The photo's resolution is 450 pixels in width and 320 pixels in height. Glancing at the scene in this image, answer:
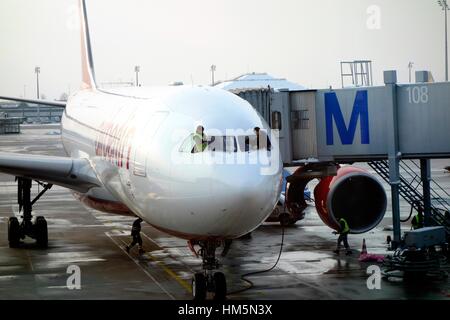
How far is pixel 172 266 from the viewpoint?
21859 mm

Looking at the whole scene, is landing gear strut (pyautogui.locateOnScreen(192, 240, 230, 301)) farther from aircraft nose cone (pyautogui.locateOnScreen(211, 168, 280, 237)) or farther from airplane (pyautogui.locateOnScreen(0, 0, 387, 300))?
aircraft nose cone (pyautogui.locateOnScreen(211, 168, 280, 237))

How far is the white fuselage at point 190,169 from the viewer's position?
14734 mm

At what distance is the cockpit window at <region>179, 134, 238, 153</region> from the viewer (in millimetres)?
15031

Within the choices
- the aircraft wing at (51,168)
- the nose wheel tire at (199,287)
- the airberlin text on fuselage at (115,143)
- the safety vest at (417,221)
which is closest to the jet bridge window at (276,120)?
the airberlin text on fuselage at (115,143)

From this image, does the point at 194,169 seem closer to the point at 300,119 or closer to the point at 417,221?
the point at 300,119

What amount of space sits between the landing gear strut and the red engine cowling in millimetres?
Answer: 7222

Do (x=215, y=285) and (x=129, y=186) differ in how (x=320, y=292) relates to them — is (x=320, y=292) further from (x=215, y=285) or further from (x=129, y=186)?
(x=129, y=186)

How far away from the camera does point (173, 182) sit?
15.4 m

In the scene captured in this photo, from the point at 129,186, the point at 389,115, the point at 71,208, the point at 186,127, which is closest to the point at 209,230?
the point at 186,127

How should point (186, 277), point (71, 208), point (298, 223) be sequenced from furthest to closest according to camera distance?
point (71, 208) → point (298, 223) → point (186, 277)

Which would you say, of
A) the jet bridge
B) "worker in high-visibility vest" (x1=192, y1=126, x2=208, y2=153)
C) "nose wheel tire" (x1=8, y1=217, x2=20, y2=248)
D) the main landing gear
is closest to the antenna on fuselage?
the main landing gear

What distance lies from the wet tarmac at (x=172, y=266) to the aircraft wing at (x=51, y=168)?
6.63 ft

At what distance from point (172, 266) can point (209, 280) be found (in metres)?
5.56

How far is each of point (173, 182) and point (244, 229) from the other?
1446 mm
